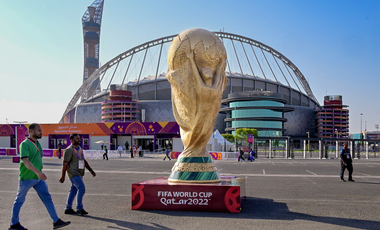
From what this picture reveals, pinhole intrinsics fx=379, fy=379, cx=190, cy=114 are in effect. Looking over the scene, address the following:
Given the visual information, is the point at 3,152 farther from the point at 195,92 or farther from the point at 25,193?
the point at 25,193

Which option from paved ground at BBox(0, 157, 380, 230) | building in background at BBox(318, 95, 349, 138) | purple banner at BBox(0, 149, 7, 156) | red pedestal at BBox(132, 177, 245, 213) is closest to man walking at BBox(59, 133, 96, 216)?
paved ground at BBox(0, 157, 380, 230)

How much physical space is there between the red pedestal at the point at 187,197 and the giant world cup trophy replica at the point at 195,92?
3.05 feet

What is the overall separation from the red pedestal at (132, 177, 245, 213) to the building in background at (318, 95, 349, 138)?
12166 centimetres

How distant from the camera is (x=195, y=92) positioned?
36.1 feet

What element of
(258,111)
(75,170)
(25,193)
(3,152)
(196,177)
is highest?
(258,111)

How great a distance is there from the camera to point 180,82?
11.0 metres

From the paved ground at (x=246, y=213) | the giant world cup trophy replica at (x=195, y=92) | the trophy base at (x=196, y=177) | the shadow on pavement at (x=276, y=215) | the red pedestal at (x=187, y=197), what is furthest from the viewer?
the giant world cup trophy replica at (x=195, y=92)

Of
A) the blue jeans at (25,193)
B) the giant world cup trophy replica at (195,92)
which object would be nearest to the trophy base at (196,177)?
the giant world cup trophy replica at (195,92)

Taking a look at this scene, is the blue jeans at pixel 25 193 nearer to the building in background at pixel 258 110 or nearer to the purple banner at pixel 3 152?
the purple banner at pixel 3 152

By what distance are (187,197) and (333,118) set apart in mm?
125550

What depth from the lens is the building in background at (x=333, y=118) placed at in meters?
125

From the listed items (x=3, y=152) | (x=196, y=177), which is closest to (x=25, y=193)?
(x=196, y=177)

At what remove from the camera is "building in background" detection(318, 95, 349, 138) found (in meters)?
125

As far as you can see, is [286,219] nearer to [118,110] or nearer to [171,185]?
[171,185]
